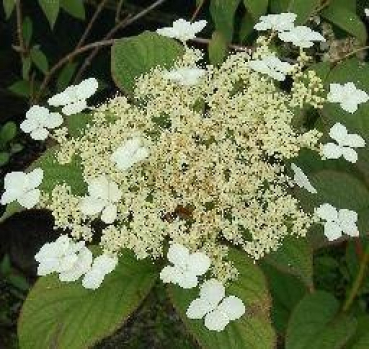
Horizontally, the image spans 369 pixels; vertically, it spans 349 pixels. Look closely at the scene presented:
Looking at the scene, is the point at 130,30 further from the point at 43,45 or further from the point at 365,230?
the point at 365,230

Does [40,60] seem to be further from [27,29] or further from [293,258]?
[293,258]

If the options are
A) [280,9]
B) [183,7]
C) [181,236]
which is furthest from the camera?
[183,7]

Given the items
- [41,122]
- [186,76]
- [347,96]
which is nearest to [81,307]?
[41,122]

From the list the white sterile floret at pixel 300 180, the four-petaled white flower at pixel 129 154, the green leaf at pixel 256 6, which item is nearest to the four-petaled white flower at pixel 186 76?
the four-petaled white flower at pixel 129 154

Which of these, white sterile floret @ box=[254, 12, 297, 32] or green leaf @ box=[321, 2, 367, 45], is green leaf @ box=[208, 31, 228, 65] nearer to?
white sterile floret @ box=[254, 12, 297, 32]

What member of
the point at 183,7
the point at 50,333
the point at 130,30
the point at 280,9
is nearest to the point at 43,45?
the point at 130,30

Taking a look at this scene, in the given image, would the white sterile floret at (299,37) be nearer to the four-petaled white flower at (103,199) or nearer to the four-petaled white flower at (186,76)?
the four-petaled white flower at (186,76)
